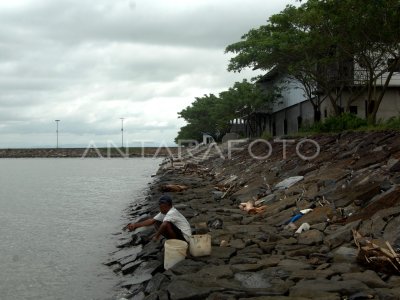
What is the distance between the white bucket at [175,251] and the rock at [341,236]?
259 cm

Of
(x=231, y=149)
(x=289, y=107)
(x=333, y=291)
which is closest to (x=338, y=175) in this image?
(x=333, y=291)

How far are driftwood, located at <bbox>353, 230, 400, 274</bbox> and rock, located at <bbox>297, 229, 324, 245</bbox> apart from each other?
133 cm

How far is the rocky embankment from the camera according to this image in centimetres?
725

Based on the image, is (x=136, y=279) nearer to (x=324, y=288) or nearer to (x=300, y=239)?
(x=300, y=239)

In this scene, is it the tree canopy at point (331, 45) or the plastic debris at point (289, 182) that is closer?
the plastic debris at point (289, 182)

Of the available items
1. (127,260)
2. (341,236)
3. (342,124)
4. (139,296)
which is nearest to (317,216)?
(341,236)

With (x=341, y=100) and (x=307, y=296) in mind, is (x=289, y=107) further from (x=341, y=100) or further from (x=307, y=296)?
(x=307, y=296)

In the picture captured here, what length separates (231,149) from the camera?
37656mm

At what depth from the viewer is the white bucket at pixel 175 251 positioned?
905 cm

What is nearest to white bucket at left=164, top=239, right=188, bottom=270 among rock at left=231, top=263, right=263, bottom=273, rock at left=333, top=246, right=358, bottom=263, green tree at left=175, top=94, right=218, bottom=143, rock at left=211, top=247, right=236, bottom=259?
rock at left=211, top=247, right=236, bottom=259

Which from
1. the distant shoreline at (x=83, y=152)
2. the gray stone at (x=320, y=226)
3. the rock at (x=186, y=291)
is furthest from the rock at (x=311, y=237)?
the distant shoreline at (x=83, y=152)

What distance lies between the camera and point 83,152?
384 feet

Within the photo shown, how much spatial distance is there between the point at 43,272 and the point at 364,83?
2380 cm

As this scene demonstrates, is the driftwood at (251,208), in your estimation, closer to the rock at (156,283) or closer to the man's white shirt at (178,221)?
the man's white shirt at (178,221)
